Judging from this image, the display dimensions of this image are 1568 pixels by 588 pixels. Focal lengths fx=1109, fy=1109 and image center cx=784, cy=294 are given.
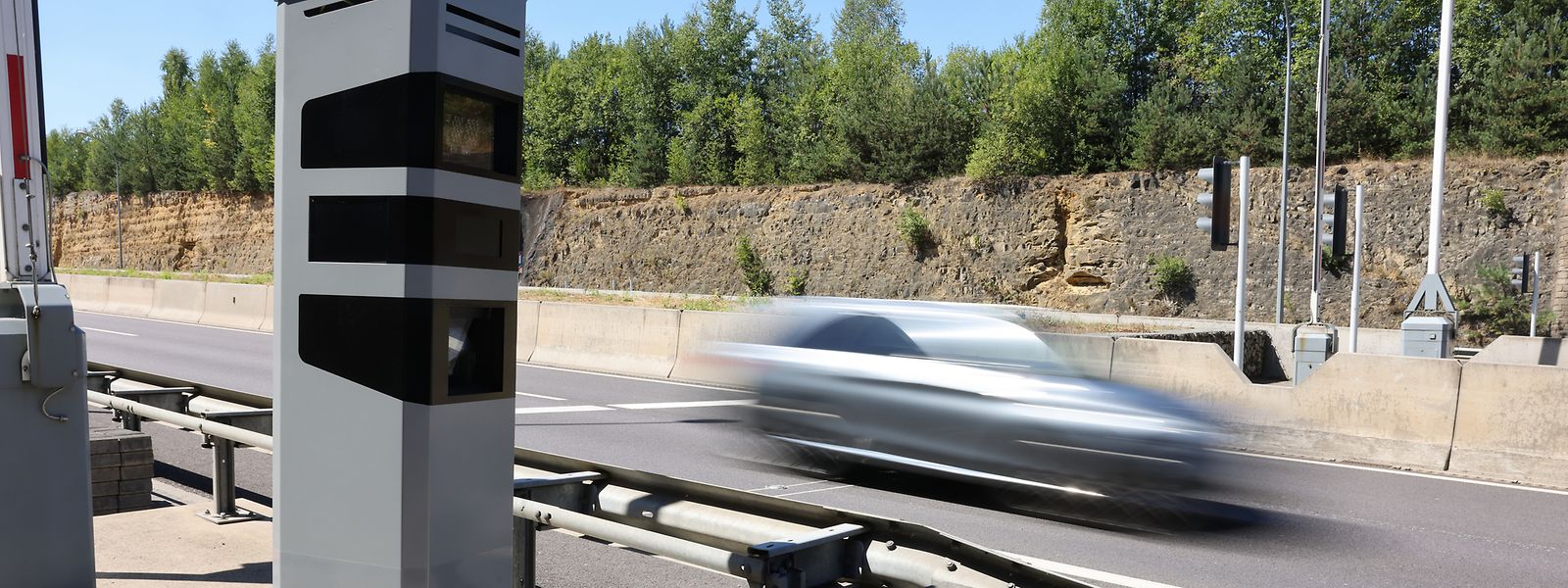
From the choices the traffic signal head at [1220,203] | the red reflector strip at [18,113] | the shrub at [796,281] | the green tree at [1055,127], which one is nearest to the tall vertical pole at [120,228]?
the shrub at [796,281]

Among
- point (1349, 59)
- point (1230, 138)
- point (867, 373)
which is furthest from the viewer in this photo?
point (1349, 59)

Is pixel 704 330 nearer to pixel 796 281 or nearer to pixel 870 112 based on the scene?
pixel 796 281

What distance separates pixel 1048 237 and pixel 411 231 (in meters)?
38.1

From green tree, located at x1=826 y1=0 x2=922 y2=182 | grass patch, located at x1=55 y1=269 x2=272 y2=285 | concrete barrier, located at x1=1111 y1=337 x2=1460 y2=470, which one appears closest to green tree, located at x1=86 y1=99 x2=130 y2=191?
grass patch, located at x1=55 y1=269 x2=272 y2=285

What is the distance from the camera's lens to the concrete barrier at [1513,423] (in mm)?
9117

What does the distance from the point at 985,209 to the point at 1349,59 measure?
1750 centimetres

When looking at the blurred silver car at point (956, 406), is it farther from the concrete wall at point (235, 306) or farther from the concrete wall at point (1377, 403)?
the concrete wall at point (235, 306)

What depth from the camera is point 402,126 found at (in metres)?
2.49

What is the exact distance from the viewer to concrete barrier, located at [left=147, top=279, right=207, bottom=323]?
99.5 ft

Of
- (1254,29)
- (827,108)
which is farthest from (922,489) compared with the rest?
(1254,29)

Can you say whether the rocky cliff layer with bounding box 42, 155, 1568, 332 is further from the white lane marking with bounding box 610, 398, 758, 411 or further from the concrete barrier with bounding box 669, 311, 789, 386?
the white lane marking with bounding box 610, 398, 758, 411

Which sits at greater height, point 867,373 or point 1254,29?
point 1254,29

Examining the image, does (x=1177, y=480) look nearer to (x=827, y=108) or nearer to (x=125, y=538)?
(x=125, y=538)

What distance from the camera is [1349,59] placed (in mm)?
45031
